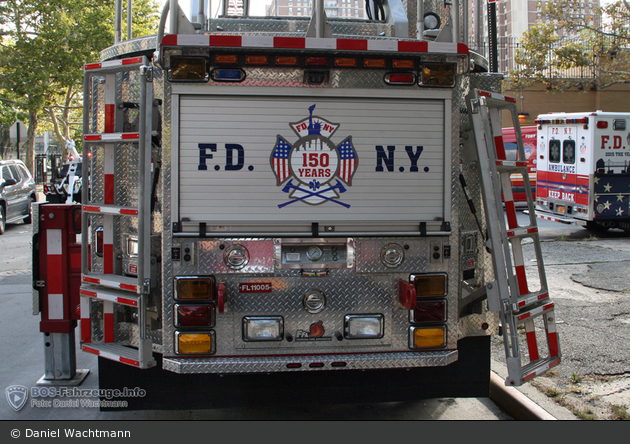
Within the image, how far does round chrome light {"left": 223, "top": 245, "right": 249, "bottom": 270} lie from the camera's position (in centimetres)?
362

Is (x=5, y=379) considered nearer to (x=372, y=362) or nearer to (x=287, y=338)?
(x=287, y=338)

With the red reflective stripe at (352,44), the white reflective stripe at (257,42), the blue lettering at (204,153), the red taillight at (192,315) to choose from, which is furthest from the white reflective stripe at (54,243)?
the red reflective stripe at (352,44)

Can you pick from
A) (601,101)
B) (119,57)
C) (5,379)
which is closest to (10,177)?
(5,379)

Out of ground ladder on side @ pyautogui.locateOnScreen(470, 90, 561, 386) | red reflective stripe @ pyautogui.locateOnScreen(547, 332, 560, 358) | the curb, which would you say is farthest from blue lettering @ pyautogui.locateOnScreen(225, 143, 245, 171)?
the curb

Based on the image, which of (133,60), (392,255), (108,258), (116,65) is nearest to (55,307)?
(108,258)

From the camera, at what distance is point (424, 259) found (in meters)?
3.79

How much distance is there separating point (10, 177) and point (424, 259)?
14491 mm

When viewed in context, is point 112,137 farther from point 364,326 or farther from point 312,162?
point 364,326

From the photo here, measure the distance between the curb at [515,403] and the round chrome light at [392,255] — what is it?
1.57m

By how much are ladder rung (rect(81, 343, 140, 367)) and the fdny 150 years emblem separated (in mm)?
1359

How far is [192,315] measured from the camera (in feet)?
11.9

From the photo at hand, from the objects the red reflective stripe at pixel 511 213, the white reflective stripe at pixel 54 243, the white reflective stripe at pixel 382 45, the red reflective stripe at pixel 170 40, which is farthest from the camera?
the white reflective stripe at pixel 54 243

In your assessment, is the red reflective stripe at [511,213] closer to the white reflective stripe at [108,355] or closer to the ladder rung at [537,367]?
the ladder rung at [537,367]

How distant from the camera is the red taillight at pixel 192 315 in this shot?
142 inches
